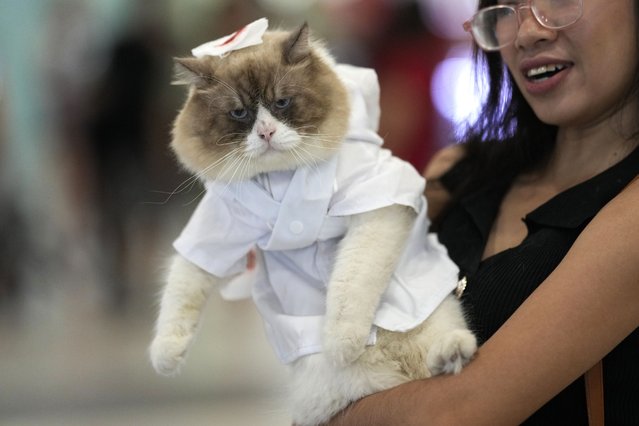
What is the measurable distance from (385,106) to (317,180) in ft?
8.92

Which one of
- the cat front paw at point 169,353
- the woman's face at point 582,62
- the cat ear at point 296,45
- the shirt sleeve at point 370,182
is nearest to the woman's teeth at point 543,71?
the woman's face at point 582,62

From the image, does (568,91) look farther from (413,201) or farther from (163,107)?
(163,107)

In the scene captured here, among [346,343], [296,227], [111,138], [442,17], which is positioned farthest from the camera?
[442,17]

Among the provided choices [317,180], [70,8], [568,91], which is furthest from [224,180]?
[70,8]

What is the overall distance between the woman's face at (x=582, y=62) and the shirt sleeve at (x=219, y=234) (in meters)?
0.62

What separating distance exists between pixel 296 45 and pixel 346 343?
0.58 m

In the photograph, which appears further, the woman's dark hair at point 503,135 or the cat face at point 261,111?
the woman's dark hair at point 503,135

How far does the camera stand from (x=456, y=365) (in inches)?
41.8

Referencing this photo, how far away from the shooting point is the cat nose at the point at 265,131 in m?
1.25

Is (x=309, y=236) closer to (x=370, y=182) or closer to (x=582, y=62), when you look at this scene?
(x=370, y=182)

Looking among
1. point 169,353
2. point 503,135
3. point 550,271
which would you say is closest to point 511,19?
point 503,135

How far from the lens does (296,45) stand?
1.32m

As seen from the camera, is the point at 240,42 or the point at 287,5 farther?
the point at 287,5

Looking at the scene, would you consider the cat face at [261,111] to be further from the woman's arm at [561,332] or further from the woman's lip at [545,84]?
the woman's arm at [561,332]
